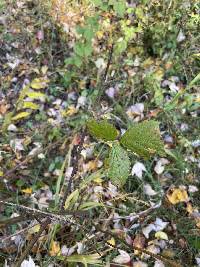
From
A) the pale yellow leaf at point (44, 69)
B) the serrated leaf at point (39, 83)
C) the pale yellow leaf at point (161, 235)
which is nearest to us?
the pale yellow leaf at point (161, 235)

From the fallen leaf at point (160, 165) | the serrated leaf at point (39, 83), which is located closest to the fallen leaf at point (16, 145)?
the serrated leaf at point (39, 83)

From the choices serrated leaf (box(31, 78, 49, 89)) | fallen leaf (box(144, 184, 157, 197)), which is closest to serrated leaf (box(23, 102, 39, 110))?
serrated leaf (box(31, 78, 49, 89))

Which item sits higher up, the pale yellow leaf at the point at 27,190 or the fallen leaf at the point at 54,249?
the pale yellow leaf at the point at 27,190

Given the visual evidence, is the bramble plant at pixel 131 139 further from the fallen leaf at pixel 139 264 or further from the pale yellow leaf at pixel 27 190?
the pale yellow leaf at pixel 27 190

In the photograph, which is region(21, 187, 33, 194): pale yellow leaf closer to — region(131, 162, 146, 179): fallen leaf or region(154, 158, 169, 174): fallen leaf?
region(131, 162, 146, 179): fallen leaf

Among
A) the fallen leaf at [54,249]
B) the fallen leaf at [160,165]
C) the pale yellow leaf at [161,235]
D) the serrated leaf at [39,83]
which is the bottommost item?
the fallen leaf at [54,249]

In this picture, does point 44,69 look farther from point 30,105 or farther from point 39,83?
point 30,105

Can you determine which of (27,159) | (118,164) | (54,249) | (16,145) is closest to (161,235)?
(54,249)
